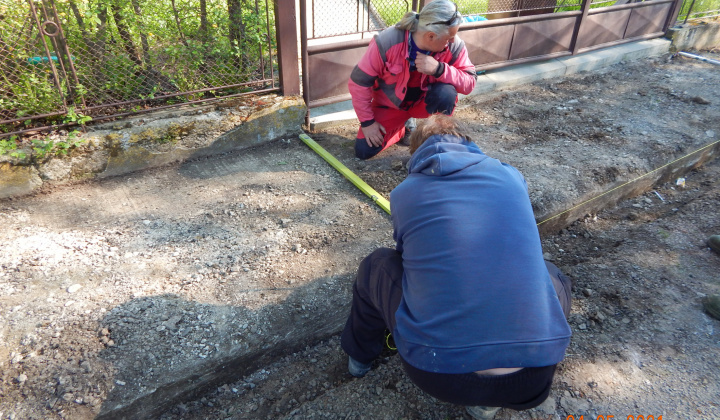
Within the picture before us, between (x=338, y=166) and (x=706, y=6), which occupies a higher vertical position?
(x=706, y=6)

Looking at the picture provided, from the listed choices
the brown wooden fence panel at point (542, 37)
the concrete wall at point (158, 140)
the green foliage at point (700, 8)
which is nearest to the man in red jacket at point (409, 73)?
the concrete wall at point (158, 140)

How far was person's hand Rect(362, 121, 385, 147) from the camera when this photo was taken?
357cm

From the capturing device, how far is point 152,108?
351 centimetres

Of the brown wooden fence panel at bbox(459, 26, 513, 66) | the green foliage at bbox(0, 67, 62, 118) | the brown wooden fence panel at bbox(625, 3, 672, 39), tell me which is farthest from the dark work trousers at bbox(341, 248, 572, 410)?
the brown wooden fence panel at bbox(625, 3, 672, 39)

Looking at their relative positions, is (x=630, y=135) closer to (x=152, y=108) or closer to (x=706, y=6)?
(x=152, y=108)

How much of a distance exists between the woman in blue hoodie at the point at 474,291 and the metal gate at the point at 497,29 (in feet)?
9.21

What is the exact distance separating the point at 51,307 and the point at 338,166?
6.97ft

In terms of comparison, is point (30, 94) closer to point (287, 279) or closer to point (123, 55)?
point (123, 55)

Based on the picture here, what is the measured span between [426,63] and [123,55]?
7.27 feet

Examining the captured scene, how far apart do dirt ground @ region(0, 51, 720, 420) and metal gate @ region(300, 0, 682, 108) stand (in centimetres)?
67

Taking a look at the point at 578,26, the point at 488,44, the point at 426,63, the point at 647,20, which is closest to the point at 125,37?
the point at 426,63

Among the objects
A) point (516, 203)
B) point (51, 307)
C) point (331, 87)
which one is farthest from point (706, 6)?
point (51, 307)

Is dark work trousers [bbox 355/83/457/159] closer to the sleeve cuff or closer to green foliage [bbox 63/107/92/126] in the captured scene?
the sleeve cuff

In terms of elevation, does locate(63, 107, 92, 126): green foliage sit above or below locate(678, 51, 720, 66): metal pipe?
above
